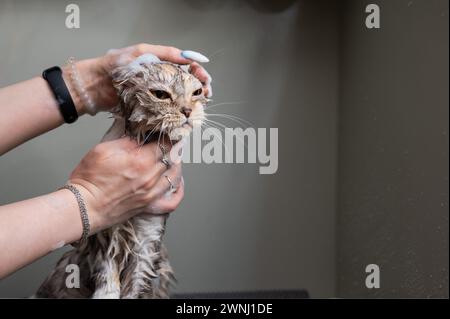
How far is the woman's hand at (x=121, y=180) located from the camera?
67cm

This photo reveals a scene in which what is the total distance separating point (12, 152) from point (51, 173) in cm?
7

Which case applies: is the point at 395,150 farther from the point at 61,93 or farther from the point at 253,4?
the point at 61,93

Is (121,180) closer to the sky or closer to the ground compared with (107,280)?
closer to the sky

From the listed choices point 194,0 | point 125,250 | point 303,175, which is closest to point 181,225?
point 125,250

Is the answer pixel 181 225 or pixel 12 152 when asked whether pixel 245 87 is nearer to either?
pixel 181 225

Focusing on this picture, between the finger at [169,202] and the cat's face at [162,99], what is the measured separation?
0.09 metres

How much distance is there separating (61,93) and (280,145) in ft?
1.14

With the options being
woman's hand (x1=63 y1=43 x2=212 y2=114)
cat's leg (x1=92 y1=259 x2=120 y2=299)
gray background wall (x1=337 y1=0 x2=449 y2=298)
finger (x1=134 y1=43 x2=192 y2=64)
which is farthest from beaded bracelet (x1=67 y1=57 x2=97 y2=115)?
gray background wall (x1=337 y1=0 x2=449 y2=298)

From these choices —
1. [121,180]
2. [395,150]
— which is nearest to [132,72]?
[121,180]

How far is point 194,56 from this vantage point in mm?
712

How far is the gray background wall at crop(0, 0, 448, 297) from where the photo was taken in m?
0.70

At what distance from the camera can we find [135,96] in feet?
2.29

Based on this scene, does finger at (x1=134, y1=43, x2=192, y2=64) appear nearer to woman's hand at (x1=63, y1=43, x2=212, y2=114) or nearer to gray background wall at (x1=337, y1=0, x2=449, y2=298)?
woman's hand at (x1=63, y1=43, x2=212, y2=114)
